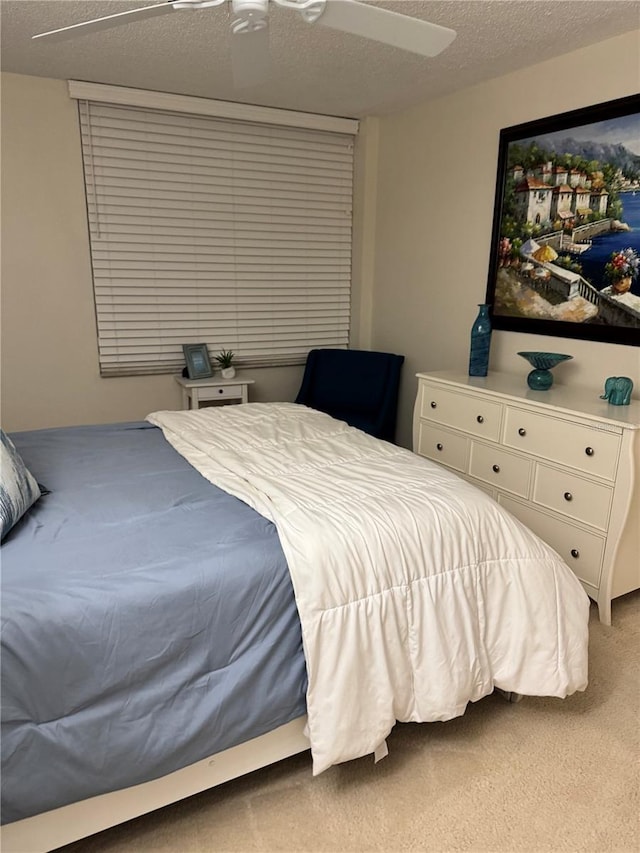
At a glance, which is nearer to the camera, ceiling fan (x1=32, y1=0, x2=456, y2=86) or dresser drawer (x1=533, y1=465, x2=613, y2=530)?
ceiling fan (x1=32, y1=0, x2=456, y2=86)

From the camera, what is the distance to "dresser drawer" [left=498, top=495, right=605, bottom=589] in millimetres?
2480

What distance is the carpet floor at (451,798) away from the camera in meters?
1.54

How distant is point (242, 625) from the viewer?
1.52m

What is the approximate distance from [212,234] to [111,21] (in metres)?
2.11

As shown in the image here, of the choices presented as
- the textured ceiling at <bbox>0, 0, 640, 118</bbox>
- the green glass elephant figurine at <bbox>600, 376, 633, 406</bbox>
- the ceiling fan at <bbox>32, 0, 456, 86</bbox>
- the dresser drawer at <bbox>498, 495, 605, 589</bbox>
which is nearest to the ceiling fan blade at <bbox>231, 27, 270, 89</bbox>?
the ceiling fan at <bbox>32, 0, 456, 86</bbox>

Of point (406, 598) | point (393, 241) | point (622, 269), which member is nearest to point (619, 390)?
point (622, 269)

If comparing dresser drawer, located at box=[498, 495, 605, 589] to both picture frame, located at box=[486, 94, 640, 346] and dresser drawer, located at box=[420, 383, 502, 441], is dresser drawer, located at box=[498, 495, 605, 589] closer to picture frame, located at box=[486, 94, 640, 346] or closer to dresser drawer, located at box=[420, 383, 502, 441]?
dresser drawer, located at box=[420, 383, 502, 441]

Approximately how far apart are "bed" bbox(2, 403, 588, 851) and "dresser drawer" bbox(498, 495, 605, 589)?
0.67 meters

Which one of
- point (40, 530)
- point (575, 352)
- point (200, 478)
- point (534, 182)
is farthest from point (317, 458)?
point (534, 182)

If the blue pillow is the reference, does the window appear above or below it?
above

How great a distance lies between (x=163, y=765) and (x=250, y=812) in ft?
1.16

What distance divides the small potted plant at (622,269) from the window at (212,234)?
2.00 metres

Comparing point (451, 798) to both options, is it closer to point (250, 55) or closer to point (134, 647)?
point (134, 647)

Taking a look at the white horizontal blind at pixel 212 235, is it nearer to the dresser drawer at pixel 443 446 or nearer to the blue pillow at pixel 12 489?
the dresser drawer at pixel 443 446
